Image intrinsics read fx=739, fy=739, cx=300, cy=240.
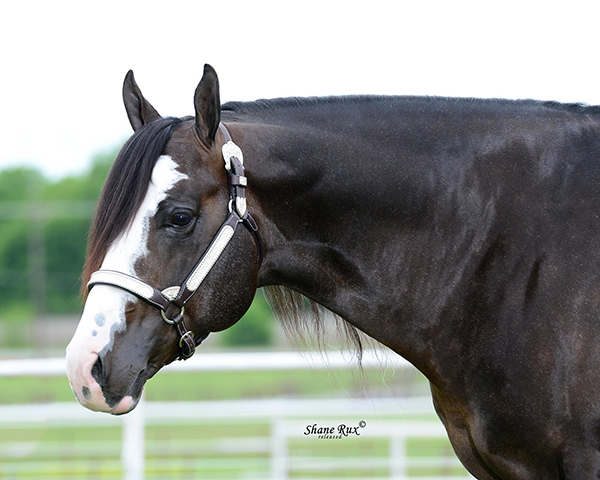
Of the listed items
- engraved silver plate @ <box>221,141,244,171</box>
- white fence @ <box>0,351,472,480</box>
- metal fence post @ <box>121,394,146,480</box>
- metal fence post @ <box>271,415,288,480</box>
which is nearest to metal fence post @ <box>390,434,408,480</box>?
white fence @ <box>0,351,472,480</box>

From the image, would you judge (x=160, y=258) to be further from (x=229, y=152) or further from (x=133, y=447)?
(x=133, y=447)

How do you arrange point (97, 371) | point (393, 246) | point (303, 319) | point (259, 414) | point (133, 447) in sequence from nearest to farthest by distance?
point (97, 371), point (393, 246), point (303, 319), point (133, 447), point (259, 414)

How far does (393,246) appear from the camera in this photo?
2.90 metres

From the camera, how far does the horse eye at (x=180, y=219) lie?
263 cm

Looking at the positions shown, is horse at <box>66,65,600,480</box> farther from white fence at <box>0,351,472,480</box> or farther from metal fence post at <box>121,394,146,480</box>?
metal fence post at <box>121,394,146,480</box>

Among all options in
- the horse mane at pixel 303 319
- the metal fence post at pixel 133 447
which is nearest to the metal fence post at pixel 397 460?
the metal fence post at pixel 133 447

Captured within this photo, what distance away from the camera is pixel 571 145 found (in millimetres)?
2861

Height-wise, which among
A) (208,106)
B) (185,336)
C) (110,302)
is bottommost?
(185,336)

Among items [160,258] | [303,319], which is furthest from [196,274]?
[303,319]

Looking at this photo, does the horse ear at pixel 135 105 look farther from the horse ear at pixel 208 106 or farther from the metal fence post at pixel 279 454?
the metal fence post at pixel 279 454

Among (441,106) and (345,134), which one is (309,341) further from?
(441,106)

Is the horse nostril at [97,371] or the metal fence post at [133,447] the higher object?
the horse nostril at [97,371]

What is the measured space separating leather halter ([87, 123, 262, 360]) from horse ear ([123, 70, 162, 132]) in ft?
1.20

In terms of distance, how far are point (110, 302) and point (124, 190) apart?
0.41 meters
